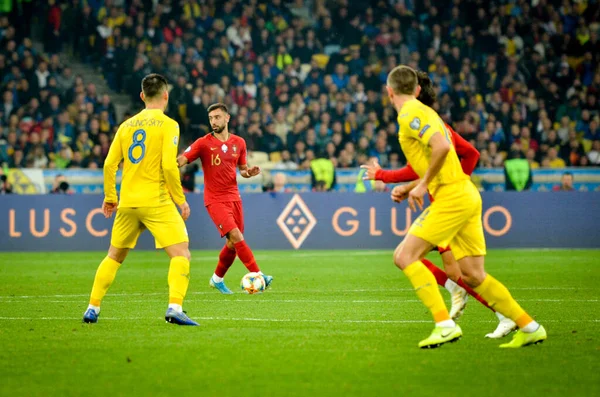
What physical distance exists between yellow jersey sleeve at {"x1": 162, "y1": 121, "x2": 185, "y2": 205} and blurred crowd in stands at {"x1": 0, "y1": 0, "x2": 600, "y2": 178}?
14803mm

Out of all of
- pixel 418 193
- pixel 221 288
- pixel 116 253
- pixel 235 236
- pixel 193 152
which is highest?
pixel 418 193

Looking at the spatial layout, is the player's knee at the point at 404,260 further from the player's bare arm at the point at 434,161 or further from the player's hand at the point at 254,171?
the player's hand at the point at 254,171

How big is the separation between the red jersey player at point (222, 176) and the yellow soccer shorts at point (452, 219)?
5.69 meters

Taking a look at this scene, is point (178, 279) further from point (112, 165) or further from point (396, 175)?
point (396, 175)

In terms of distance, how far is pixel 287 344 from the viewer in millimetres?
8594

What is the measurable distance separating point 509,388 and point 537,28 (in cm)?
2491

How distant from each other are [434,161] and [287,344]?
6.28ft

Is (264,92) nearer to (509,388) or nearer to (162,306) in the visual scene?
(162,306)

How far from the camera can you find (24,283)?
15.4m

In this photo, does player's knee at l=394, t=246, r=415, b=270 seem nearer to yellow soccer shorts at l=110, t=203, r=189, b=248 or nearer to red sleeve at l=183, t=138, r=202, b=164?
yellow soccer shorts at l=110, t=203, r=189, b=248

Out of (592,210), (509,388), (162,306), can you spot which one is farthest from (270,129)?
(509,388)

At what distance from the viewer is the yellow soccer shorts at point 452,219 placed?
8148 millimetres

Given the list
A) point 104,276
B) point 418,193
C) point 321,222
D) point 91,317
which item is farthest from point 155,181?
point 321,222

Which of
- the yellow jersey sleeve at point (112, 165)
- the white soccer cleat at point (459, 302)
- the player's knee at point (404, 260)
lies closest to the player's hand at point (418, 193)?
the player's knee at point (404, 260)
